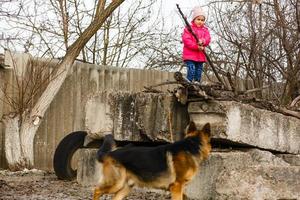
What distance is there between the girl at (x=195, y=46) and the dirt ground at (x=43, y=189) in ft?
7.01

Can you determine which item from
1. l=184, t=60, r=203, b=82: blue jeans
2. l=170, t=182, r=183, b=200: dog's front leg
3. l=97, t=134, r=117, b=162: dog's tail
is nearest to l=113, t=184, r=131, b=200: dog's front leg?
l=97, t=134, r=117, b=162: dog's tail

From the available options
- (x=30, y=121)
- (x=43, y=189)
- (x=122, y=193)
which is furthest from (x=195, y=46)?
(x=30, y=121)

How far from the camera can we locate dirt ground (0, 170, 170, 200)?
842 centimetres

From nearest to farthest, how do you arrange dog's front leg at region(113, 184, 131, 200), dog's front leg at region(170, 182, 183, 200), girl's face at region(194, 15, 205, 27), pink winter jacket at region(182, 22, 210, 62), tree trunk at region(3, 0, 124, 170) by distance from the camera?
dog's front leg at region(170, 182, 183, 200) → dog's front leg at region(113, 184, 131, 200) → pink winter jacket at region(182, 22, 210, 62) → girl's face at region(194, 15, 205, 27) → tree trunk at region(3, 0, 124, 170)

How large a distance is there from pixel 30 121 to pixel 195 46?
3547 mm

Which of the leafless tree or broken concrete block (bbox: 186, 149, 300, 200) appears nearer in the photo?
broken concrete block (bbox: 186, 149, 300, 200)

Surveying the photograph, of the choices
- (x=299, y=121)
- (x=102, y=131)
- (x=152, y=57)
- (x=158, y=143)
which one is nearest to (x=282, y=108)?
(x=299, y=121)

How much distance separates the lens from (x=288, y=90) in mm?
12430

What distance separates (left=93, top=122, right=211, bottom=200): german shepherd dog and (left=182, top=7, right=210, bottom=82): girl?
7.76ft

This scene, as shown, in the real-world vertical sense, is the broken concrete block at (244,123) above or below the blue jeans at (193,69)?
below

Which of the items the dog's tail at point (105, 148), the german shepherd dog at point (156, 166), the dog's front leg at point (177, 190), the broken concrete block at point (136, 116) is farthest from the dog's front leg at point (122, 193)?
the broken concrete block at point (136, 116)

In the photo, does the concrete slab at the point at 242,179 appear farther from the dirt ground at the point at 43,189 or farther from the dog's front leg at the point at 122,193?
the dog's front leg at the point at 122,193

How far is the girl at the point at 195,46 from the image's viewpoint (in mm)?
9664

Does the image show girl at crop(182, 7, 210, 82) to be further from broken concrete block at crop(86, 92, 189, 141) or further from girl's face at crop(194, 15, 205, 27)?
broken concrete block at crop(86, 92, 189, 141)
